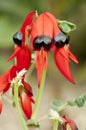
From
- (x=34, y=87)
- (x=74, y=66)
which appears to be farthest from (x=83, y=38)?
(x=34, y=87)

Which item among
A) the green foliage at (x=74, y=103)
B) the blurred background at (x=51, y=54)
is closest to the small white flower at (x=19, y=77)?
the green foliage at (x=74, y=103)

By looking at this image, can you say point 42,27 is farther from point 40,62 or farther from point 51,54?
point 51,54

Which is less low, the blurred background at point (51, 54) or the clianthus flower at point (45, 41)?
the clianthus flower at point (45, 41)

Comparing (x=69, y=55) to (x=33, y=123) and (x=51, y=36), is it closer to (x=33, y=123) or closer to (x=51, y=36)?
(x=51, y=36)

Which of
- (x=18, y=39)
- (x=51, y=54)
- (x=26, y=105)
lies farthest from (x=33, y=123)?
(x=51, y=54)

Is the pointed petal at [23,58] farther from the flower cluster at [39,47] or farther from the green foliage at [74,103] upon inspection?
the green foliage at [74,103]

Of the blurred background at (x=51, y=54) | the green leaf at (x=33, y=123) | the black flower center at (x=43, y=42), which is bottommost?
the blurred background at (x=51, y=54)

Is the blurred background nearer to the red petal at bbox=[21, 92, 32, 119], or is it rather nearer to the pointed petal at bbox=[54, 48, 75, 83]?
the red petal at bbox=[21, 92, 32, 119]
